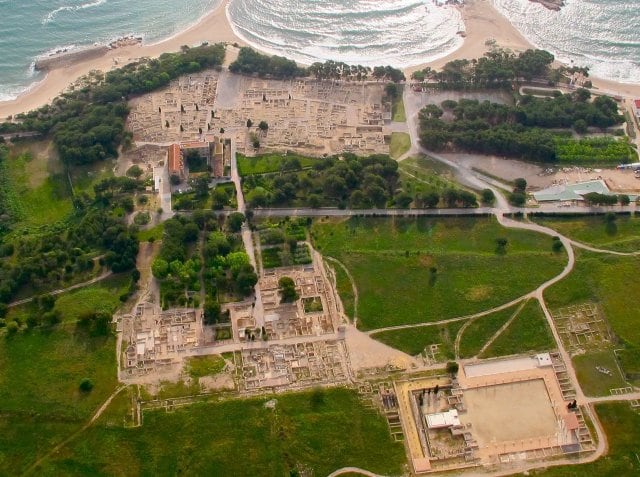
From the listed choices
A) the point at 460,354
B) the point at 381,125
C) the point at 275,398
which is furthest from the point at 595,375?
the point at 381,125

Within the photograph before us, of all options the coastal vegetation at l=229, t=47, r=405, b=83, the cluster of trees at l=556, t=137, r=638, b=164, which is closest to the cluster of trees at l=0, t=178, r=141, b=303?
the coastal vegetation at l=229, t=47, r=405, b=83

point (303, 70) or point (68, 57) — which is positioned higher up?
point (68, 57)

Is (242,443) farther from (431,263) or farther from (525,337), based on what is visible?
(525,337)

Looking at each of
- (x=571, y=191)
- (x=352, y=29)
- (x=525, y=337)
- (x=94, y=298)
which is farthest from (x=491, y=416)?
(x=352, y=29)

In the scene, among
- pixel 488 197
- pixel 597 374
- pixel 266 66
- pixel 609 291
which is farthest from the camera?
pixel 266 66

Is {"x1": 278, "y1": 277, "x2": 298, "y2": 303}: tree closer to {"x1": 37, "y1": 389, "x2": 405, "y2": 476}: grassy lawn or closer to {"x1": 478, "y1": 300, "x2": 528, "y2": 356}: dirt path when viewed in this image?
{"x1": 37, "y1": 389, "x2": 405, "y2": 476}: grassy lawn

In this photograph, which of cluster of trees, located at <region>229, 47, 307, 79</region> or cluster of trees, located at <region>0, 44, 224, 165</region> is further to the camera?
cluster of trees, located at <region>229, 47, 307, 79</region>
